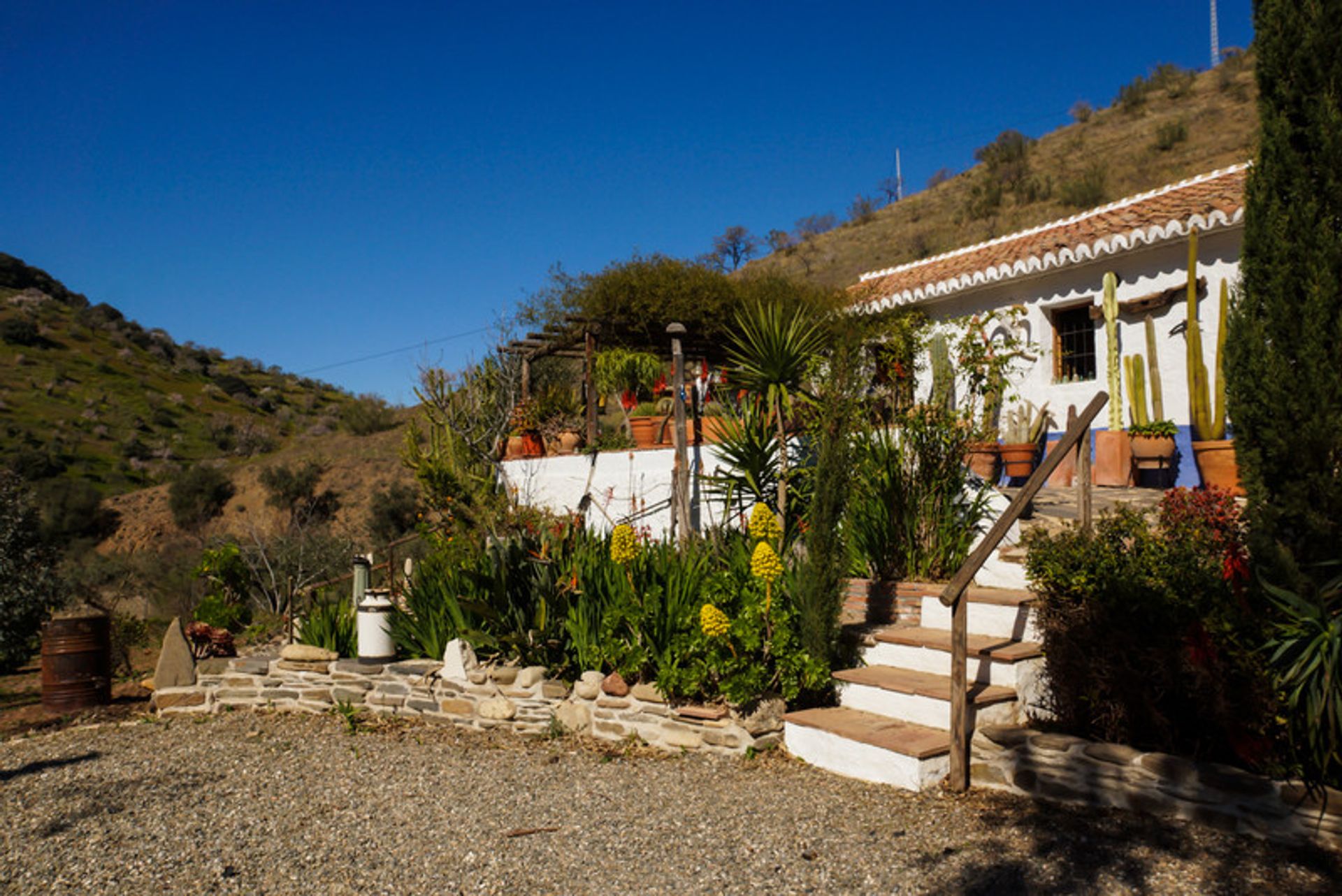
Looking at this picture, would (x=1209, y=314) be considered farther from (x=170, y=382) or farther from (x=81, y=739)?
(x=170, y=382)

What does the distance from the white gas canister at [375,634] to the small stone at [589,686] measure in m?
1.99

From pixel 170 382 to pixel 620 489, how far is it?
27.7 m

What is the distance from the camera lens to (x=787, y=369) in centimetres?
734

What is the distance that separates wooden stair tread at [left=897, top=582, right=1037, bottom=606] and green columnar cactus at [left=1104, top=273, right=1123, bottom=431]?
4586 millimetres

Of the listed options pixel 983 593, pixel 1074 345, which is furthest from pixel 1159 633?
pixel 1074 345

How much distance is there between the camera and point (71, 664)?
7.09 metres

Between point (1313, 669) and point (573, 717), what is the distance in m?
4.00

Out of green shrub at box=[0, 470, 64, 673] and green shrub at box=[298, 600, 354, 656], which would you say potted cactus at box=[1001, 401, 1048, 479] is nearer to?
green shrub at box=[298, 600, 354, 656]

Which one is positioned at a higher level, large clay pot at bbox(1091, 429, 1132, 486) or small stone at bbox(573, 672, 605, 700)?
large clay pot at bbox(1091, 429, 1132, 486)

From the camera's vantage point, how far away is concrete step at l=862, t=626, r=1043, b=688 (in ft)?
15.3

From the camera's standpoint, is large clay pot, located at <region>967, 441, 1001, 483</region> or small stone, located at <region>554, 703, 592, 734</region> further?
large clay pot, located at <region>967, 441, 1001, 483</region>

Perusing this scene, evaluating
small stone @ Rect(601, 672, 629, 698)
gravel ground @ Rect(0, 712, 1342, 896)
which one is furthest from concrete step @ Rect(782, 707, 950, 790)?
small stone @ Rect(601, 672, 629, 698)

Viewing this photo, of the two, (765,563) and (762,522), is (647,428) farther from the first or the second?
(765,563)

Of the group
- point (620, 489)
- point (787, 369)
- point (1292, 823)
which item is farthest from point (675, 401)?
point (1292, 823)
